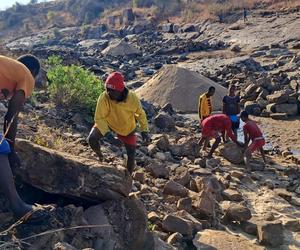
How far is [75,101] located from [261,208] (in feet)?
11.5

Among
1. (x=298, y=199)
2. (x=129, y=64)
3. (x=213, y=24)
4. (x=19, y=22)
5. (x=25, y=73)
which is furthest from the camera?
(x=19, y=22)

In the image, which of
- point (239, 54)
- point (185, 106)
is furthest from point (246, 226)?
point (239, 54)

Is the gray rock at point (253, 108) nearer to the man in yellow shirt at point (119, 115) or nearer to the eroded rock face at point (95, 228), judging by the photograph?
the man in yellow shirt at point (119, 115)

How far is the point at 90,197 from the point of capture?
3.50 metres

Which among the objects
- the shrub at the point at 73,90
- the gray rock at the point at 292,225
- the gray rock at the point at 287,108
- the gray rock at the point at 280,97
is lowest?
the gray rock at the point at 287,108

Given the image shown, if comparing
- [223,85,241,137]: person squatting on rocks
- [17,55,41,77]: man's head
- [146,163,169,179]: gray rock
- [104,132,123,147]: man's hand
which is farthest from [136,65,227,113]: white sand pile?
[17,55,41,77]: man's head

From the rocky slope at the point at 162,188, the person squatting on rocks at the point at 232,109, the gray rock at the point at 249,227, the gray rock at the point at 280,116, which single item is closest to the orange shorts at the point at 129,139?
the rocky slope at the point at 162,188

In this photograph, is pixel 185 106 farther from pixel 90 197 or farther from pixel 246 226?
pixel 90 197

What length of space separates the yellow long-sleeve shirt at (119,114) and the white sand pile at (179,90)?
6864 millimetres

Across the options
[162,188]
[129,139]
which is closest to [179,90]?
[162,188]

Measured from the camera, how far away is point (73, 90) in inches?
303

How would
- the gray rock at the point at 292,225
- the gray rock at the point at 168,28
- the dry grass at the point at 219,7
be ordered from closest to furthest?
the gray rock at the point at 292,225 < the dry grass at the point at 219,7 < the gray rock at the point at 168,28

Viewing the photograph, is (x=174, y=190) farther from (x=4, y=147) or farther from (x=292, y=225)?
(x=4, y=147)

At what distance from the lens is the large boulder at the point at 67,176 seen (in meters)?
3.44
